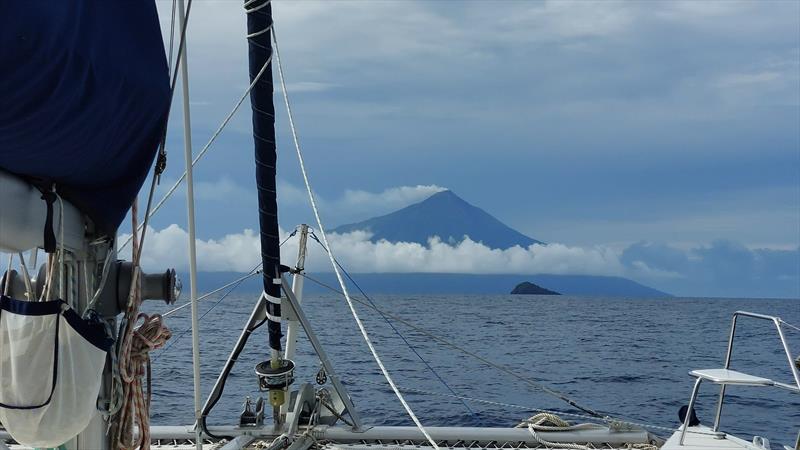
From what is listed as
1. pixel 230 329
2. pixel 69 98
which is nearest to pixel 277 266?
pixel 69 98

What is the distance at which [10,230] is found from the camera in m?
2.96

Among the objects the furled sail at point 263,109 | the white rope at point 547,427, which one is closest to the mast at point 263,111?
the furled sail at point 263,109

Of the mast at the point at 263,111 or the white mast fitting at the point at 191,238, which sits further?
the mast at the point at 263,111

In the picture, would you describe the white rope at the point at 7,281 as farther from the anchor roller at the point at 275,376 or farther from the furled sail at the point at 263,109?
the anchor roller at the point at 275,376

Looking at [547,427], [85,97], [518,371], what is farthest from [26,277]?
[518,371]

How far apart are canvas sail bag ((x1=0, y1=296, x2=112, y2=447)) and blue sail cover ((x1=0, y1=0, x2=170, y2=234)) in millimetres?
487

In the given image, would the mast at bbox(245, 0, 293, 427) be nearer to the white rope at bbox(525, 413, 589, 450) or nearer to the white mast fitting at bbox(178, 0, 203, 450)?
the white mast fitting at bbox(178, 0, 203, 450)

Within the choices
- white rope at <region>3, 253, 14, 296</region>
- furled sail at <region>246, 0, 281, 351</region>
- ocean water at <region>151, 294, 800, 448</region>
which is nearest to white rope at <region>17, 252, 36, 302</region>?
white rope at <region>3, 253, 14, 296</region>

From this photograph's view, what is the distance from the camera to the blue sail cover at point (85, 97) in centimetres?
234

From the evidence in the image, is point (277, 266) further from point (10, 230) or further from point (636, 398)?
point (636, 398)

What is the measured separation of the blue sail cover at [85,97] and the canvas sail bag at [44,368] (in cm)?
49

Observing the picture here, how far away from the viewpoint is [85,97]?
8.87 feet

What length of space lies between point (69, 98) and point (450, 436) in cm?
593

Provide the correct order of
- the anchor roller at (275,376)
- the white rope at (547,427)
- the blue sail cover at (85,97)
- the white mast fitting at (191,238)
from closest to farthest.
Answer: the blue sail cover at (85,97) → the white mast fitting at (191,238) → the anchor roller at (275,376) → the white rope at (547,427)
